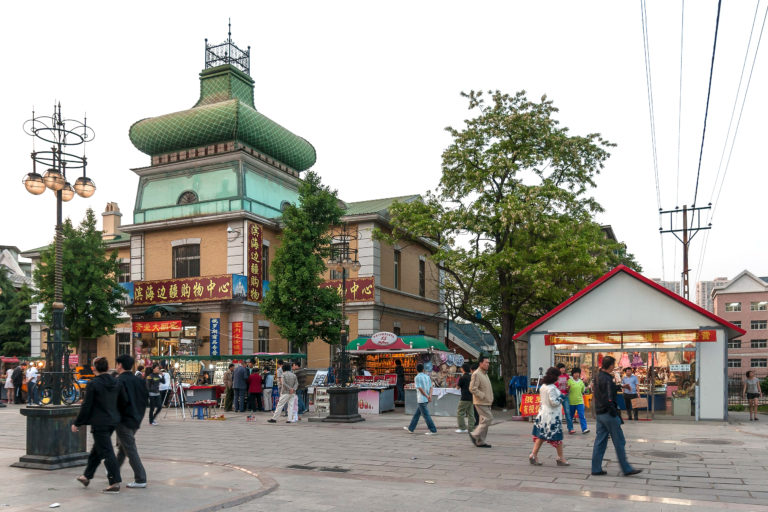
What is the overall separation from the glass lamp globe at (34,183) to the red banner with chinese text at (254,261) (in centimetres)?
1775

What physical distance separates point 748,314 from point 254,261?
68.2 metres

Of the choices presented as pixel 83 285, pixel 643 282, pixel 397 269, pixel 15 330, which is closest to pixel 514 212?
pixel 643 282

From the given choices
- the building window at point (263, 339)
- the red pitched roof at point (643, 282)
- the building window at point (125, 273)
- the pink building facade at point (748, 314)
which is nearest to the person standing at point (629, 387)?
the red pitched roof at point (643, 282)

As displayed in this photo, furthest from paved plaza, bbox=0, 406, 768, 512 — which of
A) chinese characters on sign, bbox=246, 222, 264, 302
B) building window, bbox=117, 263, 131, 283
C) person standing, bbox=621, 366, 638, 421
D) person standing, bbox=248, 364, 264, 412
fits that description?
building window, bbox=117, 263, 131, 283

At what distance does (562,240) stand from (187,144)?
18409 millimetres

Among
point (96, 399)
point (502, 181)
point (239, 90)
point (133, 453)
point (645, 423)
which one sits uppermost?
point (239, 90)

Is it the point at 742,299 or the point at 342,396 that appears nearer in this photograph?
the point at 342,396

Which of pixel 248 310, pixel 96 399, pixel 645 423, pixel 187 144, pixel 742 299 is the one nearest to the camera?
pixel 96 399

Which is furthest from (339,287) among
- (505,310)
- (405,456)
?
(405,456)

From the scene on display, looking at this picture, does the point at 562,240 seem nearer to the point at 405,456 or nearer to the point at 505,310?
the point at 505,310

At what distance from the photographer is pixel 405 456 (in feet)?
39.7

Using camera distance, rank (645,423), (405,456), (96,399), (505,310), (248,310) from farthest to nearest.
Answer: (248,310) < (505,310) < (645,423) < (405,456) < (96,399)

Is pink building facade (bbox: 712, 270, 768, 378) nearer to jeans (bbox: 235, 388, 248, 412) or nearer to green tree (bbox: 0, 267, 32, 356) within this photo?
jeans (bbox: 235, 388, 248, 412)

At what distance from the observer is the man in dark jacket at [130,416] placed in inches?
350
